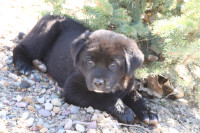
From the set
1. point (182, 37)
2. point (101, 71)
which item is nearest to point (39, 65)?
point (101, 71)

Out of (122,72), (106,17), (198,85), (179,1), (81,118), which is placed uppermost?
(179,1)

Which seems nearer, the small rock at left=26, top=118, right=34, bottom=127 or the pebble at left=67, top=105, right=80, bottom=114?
the small rock at left=26, top=118, right=34, bottom=127

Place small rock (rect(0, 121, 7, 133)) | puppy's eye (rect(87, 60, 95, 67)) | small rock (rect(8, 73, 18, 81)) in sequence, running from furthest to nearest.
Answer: small rock (rect(8, 73, 18, 81)), puppy's eye (rect(87, 60, 95, 67)), small rock (rect(0, 121, 7, 133))

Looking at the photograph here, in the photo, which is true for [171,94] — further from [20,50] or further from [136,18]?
[20,50]

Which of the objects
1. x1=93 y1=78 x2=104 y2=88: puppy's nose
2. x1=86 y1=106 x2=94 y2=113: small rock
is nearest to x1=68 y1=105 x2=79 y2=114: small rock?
x1=86 y1=106 x2=94 y2=113: small rock

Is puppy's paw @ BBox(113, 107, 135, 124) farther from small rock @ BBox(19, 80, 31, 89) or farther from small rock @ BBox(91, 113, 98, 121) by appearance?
small rock @ BBox(19, 80, 31, 89)

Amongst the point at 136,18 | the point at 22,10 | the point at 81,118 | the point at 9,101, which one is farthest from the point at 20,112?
the point at 22,10

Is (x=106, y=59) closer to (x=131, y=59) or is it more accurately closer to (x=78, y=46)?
(x=131, y=59)
